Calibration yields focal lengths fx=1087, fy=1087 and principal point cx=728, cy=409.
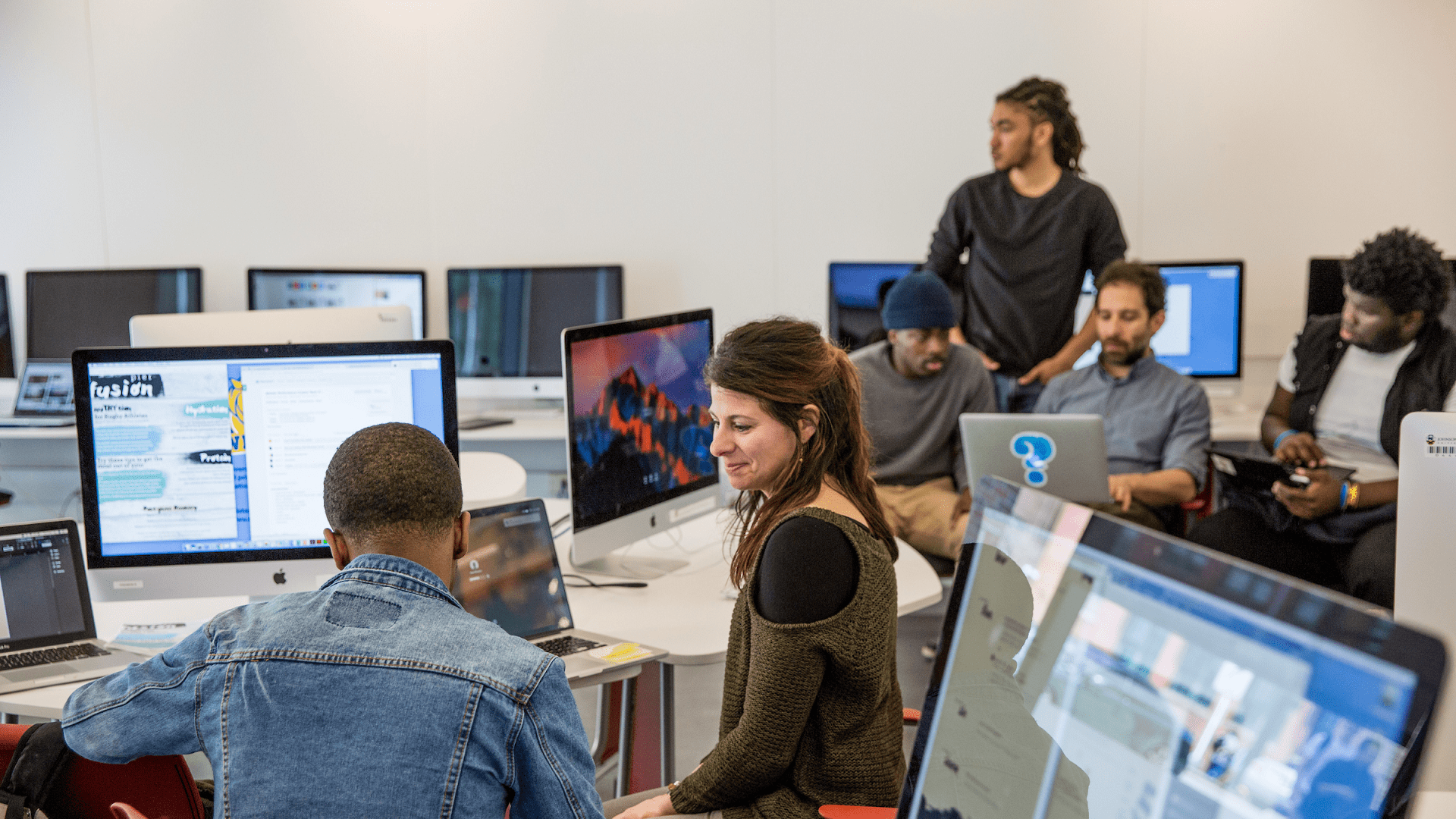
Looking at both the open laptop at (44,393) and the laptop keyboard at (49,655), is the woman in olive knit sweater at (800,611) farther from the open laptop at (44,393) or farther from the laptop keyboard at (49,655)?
the open laptop at (44,393)

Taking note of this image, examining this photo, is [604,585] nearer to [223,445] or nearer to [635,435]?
[635,435]

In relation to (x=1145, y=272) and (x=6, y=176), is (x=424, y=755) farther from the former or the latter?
(x=6, y=176)

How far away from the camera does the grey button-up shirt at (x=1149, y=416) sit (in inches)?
112

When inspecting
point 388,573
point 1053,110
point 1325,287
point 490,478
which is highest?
point 1053,110

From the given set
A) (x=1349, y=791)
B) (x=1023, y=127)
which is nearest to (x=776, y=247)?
(x=1023, y=127)

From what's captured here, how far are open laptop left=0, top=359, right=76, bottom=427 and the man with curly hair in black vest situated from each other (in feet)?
13.6

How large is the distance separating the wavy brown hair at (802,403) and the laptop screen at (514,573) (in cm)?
42

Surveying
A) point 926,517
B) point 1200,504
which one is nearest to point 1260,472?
point 1200,504

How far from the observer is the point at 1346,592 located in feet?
8.48

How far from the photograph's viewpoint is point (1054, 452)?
8.53 feet

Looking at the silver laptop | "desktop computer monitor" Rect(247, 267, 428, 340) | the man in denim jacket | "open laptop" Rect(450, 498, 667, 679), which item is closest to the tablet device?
the silver laptop

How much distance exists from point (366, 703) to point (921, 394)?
2.25 metres

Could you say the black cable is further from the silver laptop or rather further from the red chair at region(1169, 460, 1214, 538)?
the red chair at region(1169, 460, 1214, 538)

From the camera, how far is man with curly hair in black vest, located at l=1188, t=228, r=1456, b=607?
258cm
